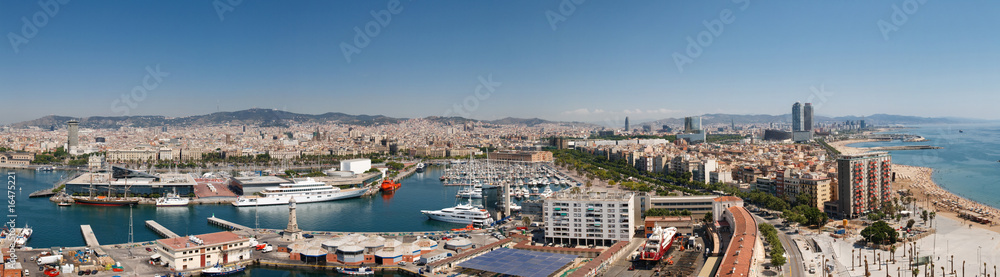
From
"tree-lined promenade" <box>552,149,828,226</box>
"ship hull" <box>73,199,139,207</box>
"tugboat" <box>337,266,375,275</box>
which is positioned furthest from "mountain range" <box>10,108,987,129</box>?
"tugboat" <box>337,266,375,275</box>

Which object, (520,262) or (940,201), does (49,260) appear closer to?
(520,262)

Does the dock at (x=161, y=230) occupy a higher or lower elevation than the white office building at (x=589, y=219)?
lower

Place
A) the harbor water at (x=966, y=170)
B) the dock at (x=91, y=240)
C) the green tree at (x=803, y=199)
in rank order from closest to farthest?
the dock at (x=91, y=240) → the green tree at (x=803, y=199) → the harbor water at (x=966, y=170)

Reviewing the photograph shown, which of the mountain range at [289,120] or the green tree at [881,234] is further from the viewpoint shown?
the mountain range at [289,120]

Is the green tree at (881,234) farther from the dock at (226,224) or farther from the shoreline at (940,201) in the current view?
the dock at (226,224)

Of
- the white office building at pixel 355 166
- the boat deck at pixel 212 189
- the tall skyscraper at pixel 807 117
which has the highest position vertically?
the tall skyscraper at pixel 807 117

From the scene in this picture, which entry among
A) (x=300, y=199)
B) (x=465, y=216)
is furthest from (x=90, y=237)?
(x=465, y=216)

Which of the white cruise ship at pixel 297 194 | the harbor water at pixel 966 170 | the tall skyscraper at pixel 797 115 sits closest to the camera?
the white cruise ship at pixel 297 194

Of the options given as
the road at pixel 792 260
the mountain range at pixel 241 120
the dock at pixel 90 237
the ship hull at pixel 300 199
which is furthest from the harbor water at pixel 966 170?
the mountain range at pixel 241 120
